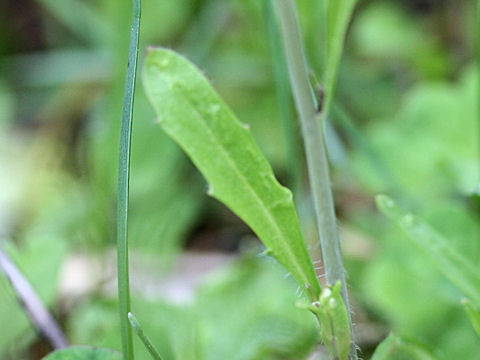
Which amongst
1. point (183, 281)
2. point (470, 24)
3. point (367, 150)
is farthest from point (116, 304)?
point (470, 24)

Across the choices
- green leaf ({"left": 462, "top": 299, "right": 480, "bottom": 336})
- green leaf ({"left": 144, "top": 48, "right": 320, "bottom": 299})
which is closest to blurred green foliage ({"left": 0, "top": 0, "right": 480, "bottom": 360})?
green leaf ({"left": 144, "top": 48, "right": 320, "bottom": 299})

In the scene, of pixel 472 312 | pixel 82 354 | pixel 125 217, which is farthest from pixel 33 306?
pixel 472 312

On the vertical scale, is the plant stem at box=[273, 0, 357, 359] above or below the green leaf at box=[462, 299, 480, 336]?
above

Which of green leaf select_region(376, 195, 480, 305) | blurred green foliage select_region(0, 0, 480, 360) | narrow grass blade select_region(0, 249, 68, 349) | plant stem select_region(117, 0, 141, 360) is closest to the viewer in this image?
plant stem select_region(117, 0, 141, 360)

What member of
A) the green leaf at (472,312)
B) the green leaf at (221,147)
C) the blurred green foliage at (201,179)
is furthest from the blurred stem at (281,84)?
the green leaf at (472,312)

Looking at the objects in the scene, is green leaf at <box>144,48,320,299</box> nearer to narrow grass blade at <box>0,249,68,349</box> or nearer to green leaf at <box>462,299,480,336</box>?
green leaf at <box>462,299,480,336</box>

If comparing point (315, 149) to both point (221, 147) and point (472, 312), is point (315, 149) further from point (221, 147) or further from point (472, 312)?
point (472, 312)
